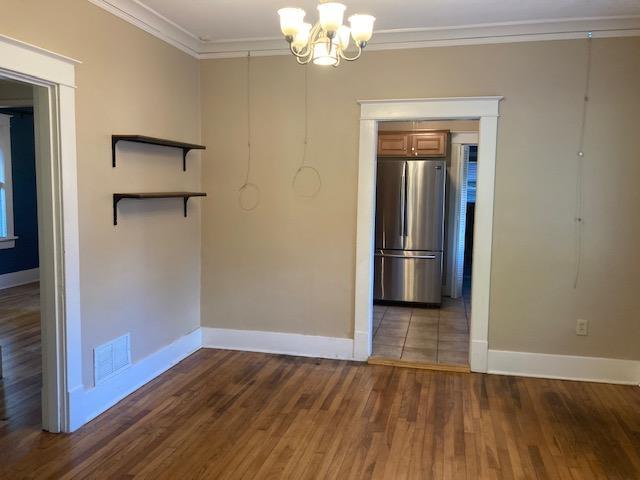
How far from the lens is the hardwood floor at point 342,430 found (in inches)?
104

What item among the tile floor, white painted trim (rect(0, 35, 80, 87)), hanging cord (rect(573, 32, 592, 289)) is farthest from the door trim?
hanging cord (rect(573, 32, 592, 289))

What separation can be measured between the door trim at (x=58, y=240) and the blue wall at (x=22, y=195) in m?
4.74

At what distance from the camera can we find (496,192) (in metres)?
3.91

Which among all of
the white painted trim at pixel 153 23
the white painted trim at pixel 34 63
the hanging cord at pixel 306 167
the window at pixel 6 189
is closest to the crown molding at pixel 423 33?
the white painted trim at pixel 153 23

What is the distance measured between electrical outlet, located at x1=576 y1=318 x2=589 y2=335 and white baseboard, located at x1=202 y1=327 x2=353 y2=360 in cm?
171

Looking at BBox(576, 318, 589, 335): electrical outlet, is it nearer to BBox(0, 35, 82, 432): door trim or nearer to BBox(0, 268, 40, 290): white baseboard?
BBox(0, 35, 82, 432): door trim

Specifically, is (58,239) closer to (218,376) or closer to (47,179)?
(47,179)

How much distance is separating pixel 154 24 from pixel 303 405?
2.78m

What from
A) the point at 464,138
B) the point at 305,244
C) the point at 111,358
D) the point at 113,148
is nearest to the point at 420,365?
the point at 305,244

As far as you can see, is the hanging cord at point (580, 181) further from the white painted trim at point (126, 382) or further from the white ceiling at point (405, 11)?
the white painted trim at point (126, 382)

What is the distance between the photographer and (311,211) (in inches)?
168

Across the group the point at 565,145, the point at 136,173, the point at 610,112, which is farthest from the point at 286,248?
the point at 610,112

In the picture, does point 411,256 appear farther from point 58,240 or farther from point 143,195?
point 58,240

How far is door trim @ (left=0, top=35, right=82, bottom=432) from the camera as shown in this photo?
9.09 ft
